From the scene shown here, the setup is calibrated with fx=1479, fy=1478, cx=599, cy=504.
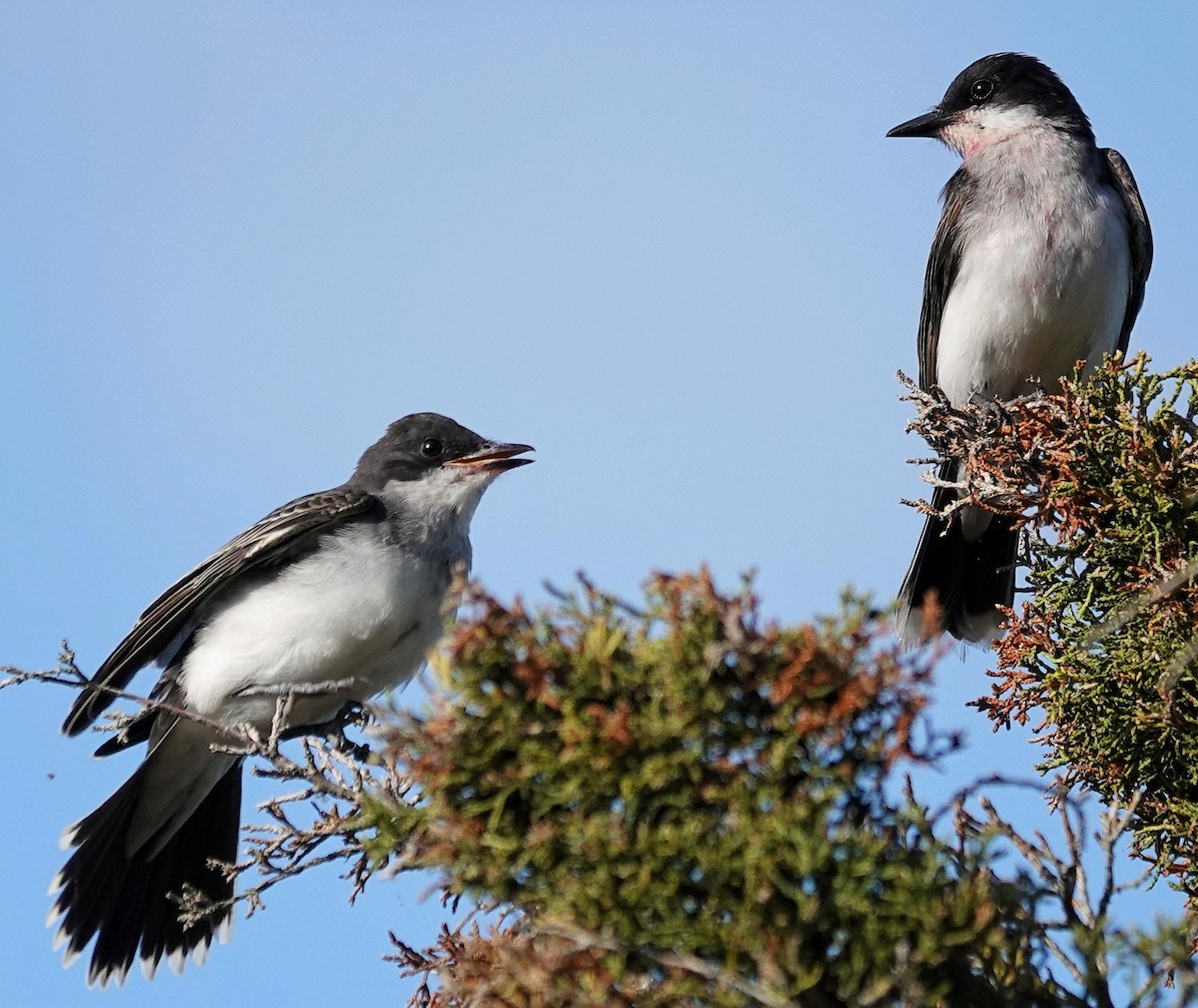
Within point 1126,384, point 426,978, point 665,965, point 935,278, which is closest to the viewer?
point 665,965

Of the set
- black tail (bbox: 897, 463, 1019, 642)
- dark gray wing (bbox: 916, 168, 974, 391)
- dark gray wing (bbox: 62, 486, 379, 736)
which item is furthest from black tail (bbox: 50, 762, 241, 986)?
dark gray wing (bbox: 916, 168, 974, 391)

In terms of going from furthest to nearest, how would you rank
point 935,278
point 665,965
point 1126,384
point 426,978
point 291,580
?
point 935,278
point 291,580
point 1126,384
point 426,978
point 665,965

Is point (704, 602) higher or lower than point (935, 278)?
lower

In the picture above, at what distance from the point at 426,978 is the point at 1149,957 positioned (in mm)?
1554

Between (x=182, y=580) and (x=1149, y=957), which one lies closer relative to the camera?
(x=1149, y=957)

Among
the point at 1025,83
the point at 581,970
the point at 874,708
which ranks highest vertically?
the point at 1025,83

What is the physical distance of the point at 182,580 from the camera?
605cm

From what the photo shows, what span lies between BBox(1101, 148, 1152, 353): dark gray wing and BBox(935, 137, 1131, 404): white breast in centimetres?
12

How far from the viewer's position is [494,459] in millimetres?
6473

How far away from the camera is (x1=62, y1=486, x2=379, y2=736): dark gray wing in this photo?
5.93m

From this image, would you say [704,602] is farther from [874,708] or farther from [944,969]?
[944,969]

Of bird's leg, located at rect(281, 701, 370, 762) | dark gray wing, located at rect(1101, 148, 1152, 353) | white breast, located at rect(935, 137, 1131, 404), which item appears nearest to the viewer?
bird's leg, located at rect(281, 701, 370, 762)

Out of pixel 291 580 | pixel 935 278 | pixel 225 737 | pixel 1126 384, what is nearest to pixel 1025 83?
pixel 935 278

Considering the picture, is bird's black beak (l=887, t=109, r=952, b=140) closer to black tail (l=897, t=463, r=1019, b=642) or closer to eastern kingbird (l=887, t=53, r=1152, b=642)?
eastern kingbird (l=887, t=53, r=1152, b=642)
